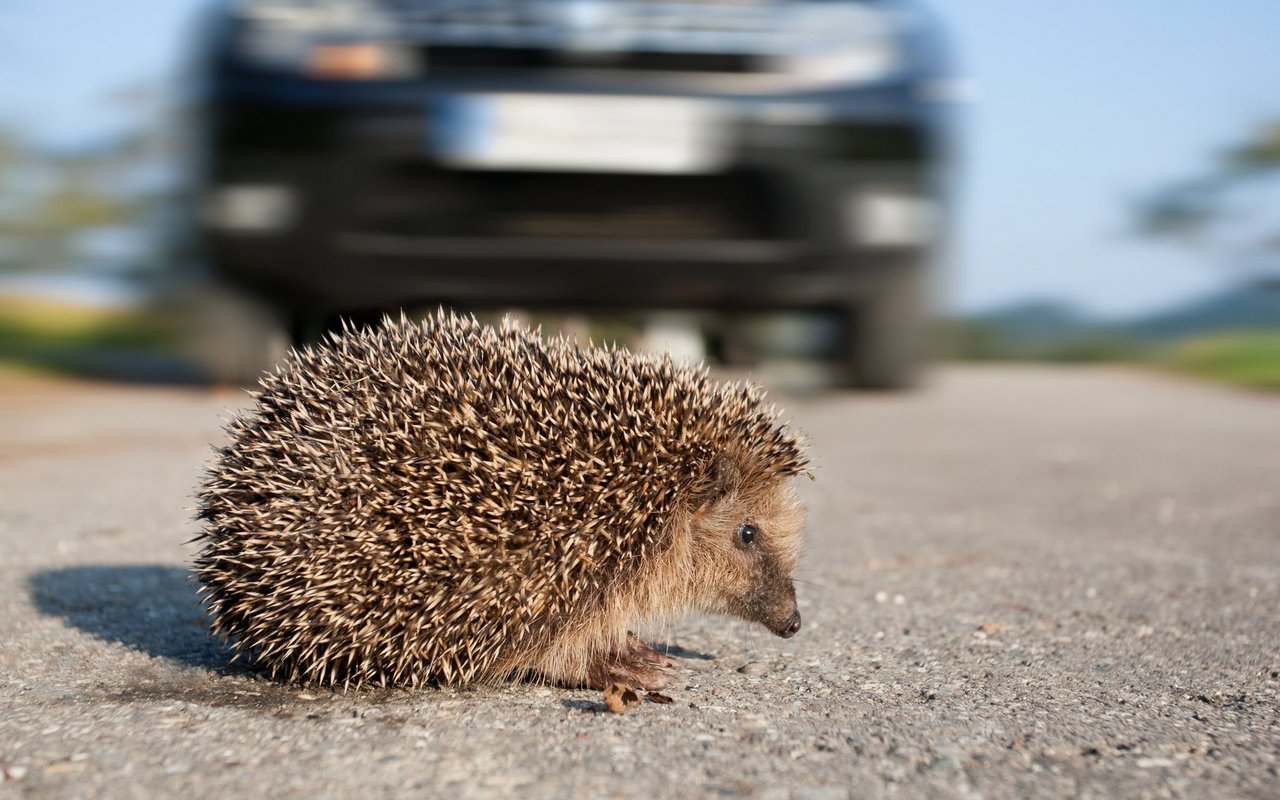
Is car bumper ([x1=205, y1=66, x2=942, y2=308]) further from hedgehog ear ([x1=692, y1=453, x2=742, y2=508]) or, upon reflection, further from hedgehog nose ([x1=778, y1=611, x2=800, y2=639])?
hedgehog nose ([x1=778, y1=611, x2=800, y2=639])

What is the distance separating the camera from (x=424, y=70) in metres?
7.78

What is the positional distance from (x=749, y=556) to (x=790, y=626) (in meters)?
0.24

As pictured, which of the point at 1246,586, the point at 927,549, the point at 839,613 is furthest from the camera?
the point at 927,549

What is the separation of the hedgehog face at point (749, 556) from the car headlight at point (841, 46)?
4.63 m

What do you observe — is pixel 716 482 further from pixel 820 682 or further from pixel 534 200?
pixel 534 200

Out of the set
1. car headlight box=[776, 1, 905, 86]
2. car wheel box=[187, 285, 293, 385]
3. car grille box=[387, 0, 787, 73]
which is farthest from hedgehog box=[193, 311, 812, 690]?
car wheel box=[187, 285, 293, 385]

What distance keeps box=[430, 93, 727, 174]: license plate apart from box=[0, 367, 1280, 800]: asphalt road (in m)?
2.30

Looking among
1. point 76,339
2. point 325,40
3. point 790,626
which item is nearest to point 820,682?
point 790,626

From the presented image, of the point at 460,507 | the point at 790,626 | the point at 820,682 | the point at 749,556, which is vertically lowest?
the point at 820,682

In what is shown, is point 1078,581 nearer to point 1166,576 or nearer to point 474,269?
point 1166,576

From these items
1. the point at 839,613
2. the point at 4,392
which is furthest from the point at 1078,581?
the point at 4,392

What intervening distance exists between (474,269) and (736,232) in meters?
1.68

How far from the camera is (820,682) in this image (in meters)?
3.49

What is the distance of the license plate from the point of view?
25.1 ft
